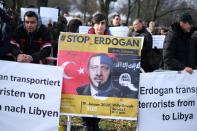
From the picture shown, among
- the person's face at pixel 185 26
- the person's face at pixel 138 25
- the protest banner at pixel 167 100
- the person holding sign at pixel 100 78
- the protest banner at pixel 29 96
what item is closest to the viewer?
the protest banner at pixel 29 96

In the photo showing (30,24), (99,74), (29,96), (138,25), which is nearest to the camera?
(29,96)

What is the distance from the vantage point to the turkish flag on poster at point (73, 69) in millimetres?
7309

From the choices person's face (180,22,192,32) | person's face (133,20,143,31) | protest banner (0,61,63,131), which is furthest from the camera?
person's face (133,20,143,31)

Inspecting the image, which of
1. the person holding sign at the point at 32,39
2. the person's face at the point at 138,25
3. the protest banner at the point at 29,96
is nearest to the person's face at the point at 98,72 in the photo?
the protest banner at the point at 29,96

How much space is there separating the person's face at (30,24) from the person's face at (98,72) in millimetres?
1104

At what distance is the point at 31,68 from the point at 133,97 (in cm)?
151

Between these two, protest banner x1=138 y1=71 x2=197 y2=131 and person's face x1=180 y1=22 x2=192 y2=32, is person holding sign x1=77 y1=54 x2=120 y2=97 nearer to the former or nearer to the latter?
protest banner x1=138 y1=71 x2=197 y2=131

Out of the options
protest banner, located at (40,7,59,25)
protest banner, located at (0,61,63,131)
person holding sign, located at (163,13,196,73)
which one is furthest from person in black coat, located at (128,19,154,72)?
protest banner, located at (40,7,59,25)

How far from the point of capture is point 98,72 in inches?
291

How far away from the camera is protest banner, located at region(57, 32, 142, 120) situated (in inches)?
288

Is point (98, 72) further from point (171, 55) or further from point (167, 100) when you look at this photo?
point (171, 55)

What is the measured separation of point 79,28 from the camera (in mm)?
12742

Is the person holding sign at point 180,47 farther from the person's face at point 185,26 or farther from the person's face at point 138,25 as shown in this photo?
the person's face at point 138,25

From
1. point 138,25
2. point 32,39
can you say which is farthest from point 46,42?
point 138,25
